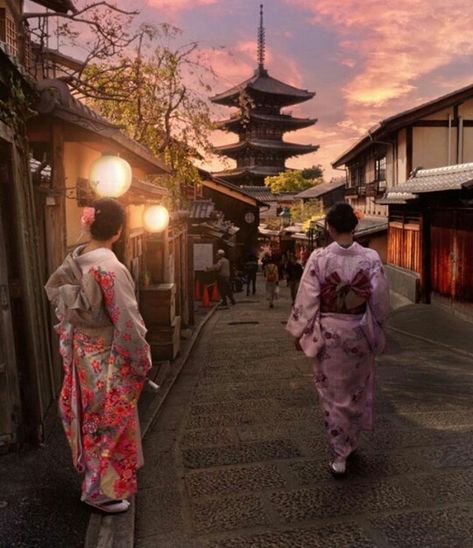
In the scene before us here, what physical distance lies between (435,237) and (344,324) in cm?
1125

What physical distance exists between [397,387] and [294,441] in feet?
7.89

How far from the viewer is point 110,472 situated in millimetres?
3576

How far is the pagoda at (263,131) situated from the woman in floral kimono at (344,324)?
2083 inches

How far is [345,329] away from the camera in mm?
4340

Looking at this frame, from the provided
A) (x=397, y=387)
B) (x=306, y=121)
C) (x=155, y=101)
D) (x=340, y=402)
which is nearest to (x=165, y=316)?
(x=397, y=387)

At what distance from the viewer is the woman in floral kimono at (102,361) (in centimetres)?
348

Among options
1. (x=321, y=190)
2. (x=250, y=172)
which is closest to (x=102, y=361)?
(x=321, y=190)

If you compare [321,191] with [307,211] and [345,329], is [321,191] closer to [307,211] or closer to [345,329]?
[307,211]

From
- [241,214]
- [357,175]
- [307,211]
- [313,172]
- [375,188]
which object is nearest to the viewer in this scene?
[375,188]

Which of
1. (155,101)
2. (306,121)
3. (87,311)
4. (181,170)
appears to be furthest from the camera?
(306,121)

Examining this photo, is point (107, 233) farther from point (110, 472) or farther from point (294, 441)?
point (294, 441)

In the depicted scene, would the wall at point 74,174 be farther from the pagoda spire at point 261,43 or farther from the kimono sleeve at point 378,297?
the pagoda spire at point 261,43

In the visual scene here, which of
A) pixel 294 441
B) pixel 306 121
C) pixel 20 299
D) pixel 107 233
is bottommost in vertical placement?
pixel 294 441

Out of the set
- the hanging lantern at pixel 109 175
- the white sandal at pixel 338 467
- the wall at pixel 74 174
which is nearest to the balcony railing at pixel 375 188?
the wall at pixel 74 174
